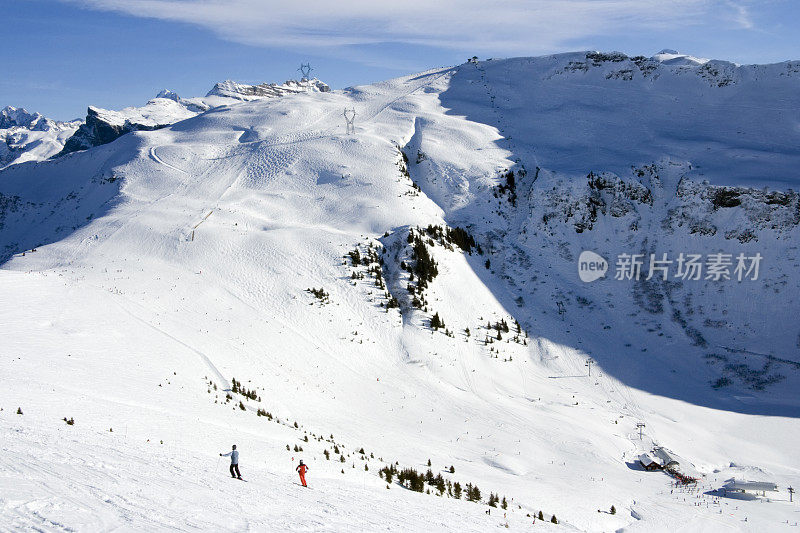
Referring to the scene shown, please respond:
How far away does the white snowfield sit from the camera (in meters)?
14.9

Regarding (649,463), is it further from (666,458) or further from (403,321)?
(403,321)

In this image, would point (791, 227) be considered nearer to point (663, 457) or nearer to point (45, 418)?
point (663, 457)

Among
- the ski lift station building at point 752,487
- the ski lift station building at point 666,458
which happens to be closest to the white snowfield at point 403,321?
the ski lift station building at point 752,487

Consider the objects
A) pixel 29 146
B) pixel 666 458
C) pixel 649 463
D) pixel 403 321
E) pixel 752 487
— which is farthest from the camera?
pixel 29 146

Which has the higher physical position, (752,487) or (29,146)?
(29,146)

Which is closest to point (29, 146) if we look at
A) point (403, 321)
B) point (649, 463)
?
point (403, 321)

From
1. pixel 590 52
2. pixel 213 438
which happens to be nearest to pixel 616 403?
pixel 213 438

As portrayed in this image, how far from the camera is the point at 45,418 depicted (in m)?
15.0

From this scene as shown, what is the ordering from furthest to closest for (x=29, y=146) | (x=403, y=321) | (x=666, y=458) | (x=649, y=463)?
1. (x=29, y=146)
2. (x=403, y=321)
3. (x=666, y=458)
4. (x=649, y=463)

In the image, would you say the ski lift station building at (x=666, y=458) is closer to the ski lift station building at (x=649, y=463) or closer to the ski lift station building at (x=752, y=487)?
the ski lift station building at (x=649, y=463)

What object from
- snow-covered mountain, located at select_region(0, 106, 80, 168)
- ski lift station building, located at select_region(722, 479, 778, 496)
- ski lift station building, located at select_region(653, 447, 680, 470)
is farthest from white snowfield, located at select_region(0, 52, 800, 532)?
snow-covered mountain, located at select_region(0, 106, 80, 168)

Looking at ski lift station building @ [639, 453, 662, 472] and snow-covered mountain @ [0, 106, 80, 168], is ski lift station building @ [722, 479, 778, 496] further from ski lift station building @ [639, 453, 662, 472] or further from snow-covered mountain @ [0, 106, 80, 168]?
snow-covered mountain @ [0, 106, 80, 168]

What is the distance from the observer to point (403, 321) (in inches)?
1451

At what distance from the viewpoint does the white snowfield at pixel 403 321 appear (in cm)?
1491
